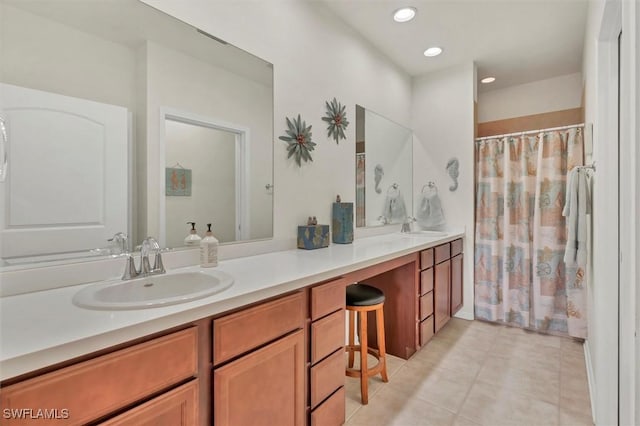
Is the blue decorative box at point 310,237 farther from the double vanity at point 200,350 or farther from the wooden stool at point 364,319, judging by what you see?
the wooden stool at point 364,319

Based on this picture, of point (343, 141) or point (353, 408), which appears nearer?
point (353, 408)

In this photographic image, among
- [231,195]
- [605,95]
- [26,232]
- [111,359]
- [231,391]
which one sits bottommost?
[231,391]

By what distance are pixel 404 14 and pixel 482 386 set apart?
2714 mm

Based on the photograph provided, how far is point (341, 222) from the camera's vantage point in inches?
91.1

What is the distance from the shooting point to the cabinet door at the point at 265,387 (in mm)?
990

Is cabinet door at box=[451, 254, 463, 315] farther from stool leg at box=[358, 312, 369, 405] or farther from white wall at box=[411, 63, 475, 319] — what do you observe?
stool leg at box=[358, 312, 369, 405]

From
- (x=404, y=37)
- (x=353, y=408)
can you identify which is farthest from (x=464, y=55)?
(x=353, y=408)

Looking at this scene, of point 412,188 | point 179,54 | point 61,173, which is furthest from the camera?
point 412,188

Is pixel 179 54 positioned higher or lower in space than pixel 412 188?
higher

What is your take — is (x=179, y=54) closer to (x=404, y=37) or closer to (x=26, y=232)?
(x=26, y=232)

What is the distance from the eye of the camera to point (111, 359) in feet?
2.41

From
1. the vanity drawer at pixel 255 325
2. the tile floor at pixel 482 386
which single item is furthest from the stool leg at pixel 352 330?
the vanity drawer at pixel 255 325

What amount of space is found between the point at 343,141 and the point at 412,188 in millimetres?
1400

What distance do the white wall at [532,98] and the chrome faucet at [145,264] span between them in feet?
13.3
